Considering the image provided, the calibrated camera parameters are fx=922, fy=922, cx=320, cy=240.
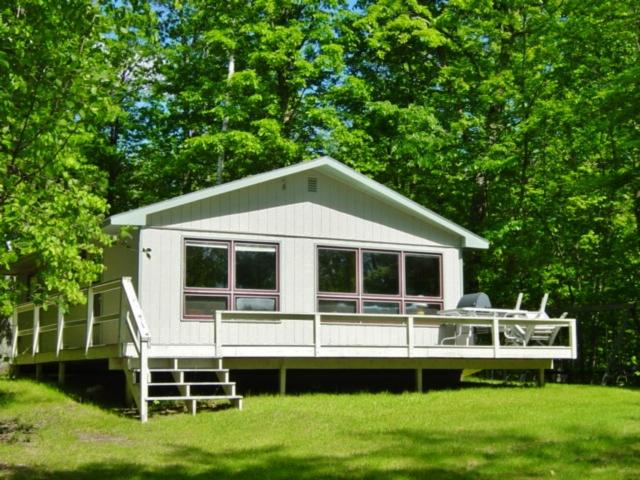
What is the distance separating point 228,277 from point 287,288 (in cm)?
114

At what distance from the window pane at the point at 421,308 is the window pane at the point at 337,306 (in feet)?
3.78

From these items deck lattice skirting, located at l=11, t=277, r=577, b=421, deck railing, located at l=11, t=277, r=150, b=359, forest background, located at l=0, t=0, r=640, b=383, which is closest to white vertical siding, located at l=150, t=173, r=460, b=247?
deck lattice skirting, located at l=11, t=277, r=577, b=421

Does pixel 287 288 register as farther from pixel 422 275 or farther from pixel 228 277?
pixel 422 275

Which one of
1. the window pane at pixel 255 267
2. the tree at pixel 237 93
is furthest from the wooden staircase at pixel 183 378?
the tree at pixel 237 93

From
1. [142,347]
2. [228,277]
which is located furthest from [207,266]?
[142,347]

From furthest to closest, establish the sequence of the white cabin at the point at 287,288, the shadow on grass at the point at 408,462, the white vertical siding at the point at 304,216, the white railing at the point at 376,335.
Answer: the white vertical siding at the point at 304,216 < the white cabin at the point at 287,288 < the white railing at the point at 376,335 < the shadow on grass at the point at 408,462

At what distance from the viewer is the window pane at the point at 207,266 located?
1617cm

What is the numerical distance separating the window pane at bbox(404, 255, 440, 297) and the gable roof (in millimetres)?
741

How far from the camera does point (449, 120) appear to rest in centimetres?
2669

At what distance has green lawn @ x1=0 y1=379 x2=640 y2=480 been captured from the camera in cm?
923

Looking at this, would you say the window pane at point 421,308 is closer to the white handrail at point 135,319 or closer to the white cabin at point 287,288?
the white cabin at point 287,288

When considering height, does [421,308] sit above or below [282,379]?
above

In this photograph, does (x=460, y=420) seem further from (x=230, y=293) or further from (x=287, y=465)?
(x=230, y=293)

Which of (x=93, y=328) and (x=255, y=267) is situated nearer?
(x=255, y=267)
